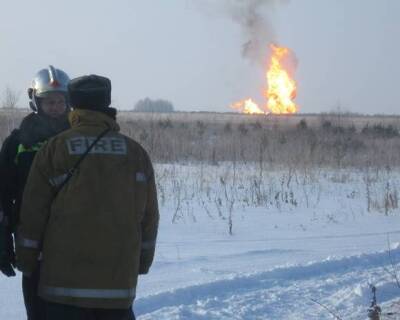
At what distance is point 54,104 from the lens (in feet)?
14.0

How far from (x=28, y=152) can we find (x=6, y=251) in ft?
1.96

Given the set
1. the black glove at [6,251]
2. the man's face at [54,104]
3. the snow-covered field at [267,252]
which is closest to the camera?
the black glove at [6,251]

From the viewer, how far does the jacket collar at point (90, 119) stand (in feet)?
11.2

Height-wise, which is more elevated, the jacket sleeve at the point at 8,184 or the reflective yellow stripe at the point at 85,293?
the jacket sleeve at the point at 8,184

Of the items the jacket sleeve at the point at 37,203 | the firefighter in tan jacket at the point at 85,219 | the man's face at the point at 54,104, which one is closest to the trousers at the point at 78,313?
the firefighter in tan jacket at the point at 85,219

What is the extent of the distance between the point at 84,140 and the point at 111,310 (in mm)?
881

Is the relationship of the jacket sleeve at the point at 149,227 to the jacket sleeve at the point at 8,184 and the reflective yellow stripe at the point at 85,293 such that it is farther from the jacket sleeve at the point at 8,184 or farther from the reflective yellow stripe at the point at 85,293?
the jacket sleeve at the point at 8,184

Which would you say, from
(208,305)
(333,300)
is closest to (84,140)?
(208,305)

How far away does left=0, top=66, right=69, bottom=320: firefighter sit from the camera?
3.84 m

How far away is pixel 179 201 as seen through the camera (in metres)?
12.3

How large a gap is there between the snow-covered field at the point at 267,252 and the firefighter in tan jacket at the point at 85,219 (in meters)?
2.43

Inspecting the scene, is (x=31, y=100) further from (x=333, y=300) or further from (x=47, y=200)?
(x=333, y=300)

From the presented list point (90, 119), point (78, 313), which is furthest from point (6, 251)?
point (90, 119)

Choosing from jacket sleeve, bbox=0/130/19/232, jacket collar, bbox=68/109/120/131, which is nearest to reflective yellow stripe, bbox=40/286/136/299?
jacket sleeve, bbox=0/130/19/232
